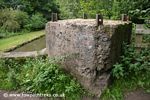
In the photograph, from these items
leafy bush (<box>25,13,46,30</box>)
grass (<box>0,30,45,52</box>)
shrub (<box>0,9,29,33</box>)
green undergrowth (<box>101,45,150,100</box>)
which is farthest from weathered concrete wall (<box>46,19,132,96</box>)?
leafy bush (<box>25,13,46,30</box>)

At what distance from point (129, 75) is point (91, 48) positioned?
1101 millimetres

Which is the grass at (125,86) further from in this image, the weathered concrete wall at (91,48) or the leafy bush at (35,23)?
the leafy bush at (35,23)

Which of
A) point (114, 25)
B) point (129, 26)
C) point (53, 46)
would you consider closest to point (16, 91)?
point (53, 46)

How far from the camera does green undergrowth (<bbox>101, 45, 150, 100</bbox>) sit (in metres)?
4.20

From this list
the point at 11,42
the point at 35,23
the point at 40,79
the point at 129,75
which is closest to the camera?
the point at 40,79

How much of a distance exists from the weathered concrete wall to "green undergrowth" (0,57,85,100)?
0.21 m

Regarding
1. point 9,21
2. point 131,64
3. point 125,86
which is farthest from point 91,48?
point 9,21

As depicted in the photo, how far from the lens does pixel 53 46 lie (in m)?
4.79

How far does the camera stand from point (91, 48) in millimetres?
4070

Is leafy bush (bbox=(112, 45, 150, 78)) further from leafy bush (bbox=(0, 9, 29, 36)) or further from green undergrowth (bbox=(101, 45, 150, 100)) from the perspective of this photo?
leafy bush (bbox=(0, 9, 29, 36))

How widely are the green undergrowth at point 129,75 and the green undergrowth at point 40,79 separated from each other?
0.63 meters

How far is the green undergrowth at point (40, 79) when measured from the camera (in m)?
4.25

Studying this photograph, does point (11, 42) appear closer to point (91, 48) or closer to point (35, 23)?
point (35, 23)

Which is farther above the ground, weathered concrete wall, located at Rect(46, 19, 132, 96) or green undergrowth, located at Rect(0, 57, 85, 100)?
weathered concrete wall, located at Rect(46, 19, 132, 96)
